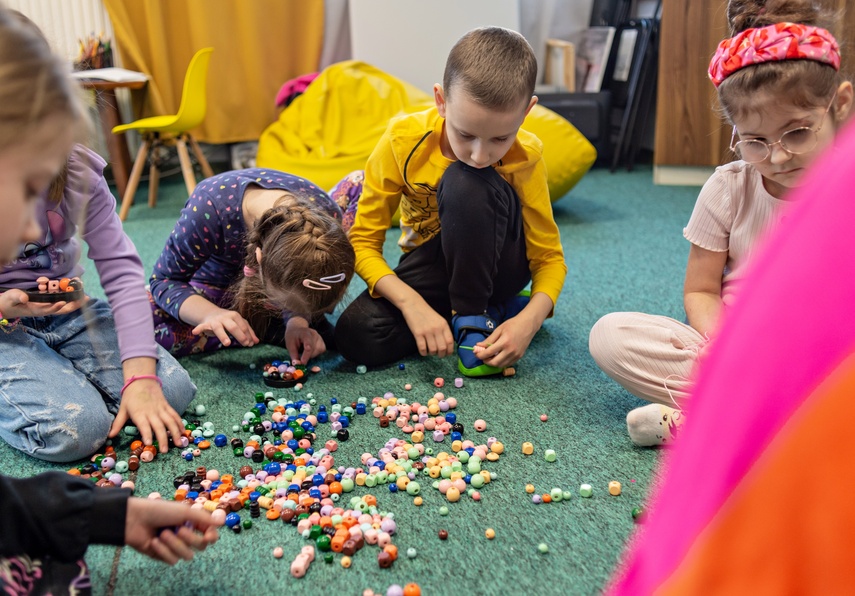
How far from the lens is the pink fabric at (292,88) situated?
130 inches

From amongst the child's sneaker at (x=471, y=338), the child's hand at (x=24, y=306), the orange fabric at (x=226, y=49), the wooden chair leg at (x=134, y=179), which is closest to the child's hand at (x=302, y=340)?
the child's sneaker at (x=471, y=338)

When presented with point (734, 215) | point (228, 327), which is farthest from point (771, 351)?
point (228, 327)

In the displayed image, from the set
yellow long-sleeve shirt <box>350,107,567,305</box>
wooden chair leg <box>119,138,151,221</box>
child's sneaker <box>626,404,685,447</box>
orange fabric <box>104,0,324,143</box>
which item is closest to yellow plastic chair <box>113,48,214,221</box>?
wooden chair leg <box>119,138,151,221</box>

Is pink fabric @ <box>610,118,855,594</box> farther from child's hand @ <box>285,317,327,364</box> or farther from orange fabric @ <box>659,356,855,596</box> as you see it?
child's hand @ <box>285,317,327,364</box>

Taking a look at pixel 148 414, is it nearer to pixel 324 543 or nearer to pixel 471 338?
pixel 324 543

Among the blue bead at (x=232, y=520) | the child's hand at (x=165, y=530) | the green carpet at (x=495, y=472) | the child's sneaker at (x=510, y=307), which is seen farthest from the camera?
the child's sneaker at (x=510, y=307)

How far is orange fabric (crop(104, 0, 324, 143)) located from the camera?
326cm

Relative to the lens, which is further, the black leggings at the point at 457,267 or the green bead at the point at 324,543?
the black leggings at the point at 457,267

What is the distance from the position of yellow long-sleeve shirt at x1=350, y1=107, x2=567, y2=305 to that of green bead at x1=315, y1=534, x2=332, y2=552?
2.32ft

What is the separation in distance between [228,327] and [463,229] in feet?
1.63

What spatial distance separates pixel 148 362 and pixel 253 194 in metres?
0.42

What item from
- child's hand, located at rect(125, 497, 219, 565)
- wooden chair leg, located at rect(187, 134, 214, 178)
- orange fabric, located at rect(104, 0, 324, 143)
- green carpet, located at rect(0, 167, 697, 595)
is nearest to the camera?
child's hand, located at rect(125, 497, 219, 565)

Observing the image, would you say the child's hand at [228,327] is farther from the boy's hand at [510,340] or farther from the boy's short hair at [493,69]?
the boy's short hair at [493,69]

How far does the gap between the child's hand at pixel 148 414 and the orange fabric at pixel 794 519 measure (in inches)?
38.4
